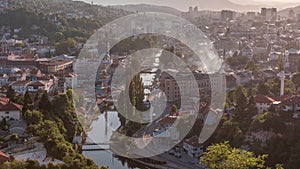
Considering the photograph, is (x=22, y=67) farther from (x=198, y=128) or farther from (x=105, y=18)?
(x=105, y=18)

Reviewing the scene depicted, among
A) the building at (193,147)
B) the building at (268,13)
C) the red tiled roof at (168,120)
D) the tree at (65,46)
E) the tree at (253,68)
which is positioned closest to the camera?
the building at (193,147)

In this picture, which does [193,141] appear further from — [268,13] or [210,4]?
[210,4]

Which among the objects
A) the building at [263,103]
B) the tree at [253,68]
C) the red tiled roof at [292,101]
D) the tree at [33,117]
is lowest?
the tree at [33,117]

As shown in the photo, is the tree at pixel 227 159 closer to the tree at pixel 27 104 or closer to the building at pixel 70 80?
the tree at pixel 27 104

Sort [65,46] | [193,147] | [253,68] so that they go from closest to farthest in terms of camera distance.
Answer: [193,147]
[253,68]
[65,46]

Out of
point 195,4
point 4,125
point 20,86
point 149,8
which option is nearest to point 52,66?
point 20,86

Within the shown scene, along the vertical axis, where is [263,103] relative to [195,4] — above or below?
below

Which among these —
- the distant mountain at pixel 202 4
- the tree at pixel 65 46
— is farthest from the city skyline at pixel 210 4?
the tree at pixel 65 46

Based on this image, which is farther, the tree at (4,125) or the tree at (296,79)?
the tree at (296,79)

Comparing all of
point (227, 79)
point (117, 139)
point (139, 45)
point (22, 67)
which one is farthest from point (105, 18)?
point (117, 139)
